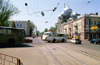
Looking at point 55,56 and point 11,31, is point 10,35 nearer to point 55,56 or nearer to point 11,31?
point 11,31

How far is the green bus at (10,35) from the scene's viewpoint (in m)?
17.5

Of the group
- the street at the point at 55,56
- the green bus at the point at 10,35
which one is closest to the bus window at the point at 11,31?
the green bus at the point at 10,35

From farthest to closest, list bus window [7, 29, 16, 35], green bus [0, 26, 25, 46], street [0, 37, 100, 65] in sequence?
bus window [7, 29, 16, 35], green bus [0, 26, 25, 46], street [0, 37, 100, 65]

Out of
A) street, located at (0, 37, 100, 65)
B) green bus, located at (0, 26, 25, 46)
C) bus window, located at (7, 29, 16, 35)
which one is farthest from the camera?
bus window, located at (7, 29, 16, 35)

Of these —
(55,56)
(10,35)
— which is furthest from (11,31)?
(55,56)

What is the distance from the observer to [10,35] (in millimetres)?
18000

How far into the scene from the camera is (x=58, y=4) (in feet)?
51.9

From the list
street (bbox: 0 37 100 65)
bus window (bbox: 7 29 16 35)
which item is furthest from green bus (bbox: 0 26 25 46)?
street (bbox: 0 37 100 65)

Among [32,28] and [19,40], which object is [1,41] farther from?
[32,28]

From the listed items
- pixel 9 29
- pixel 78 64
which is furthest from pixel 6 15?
pixel 78 64

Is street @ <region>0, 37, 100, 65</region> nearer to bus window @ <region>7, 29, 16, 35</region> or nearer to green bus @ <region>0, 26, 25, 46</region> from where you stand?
green bus @ <region>0, 26, 25, 46</region>

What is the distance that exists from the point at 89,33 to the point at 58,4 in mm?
39540

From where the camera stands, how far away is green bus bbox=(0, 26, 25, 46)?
17.5m

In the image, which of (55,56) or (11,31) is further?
(11,31)
